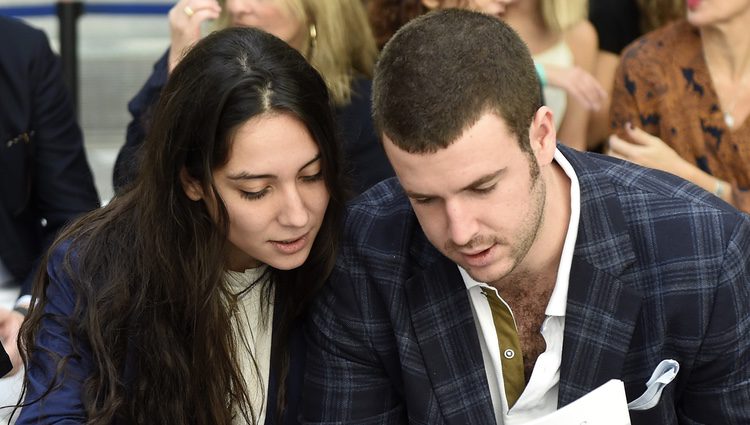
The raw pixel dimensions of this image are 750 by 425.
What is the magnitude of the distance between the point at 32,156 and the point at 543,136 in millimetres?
1706

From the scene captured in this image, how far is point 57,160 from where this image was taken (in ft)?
11.3

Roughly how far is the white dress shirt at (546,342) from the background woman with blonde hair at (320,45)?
0.93 meters

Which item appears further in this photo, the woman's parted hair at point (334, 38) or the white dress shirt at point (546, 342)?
the woman's parted hair at point (334, 38)

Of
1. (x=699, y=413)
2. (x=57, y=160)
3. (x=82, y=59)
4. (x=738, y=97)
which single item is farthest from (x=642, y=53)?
(x=82, y=59)

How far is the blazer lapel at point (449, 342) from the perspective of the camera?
2.46m

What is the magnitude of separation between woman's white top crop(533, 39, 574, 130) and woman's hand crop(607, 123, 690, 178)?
552 mm

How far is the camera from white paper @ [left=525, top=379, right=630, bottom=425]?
7.31 feet

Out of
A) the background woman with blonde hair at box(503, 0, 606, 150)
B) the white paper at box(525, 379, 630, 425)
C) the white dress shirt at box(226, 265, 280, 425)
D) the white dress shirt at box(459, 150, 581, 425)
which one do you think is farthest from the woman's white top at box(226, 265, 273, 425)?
the background woman with blonde hair at box(503, 0, 606, 150)

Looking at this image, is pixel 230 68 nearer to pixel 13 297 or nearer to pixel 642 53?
pixel 13 297

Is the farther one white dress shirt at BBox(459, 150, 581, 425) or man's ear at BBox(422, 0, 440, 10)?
man's ear at BBox(422, 0, 440, 10)

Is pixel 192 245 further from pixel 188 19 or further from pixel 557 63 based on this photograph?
pixel 557 63

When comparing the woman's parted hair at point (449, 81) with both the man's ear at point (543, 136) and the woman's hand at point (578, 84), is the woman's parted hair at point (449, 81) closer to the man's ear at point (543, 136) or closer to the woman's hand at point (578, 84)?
the man's ear at point (543, 136)

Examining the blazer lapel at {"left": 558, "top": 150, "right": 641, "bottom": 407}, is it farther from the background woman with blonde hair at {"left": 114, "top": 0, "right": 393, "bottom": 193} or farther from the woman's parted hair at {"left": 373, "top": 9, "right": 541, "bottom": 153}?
the background woman with blonde hair at {"left": 114, "top": 0, "right": 393, "bottom": 193}

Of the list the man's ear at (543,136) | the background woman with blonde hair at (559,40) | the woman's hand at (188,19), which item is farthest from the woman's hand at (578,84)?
the man's ear at (543,136)
